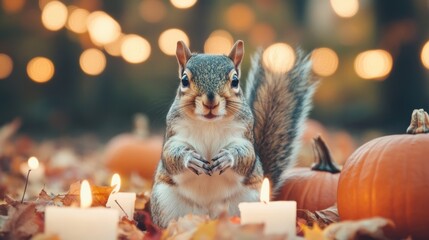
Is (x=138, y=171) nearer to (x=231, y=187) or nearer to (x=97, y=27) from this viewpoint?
(x=231, y=187)

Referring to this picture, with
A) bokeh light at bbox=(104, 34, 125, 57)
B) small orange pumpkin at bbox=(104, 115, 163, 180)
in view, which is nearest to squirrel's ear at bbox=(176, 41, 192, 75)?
small orange pumpkin at bbox=(104, 115, 163, 180)

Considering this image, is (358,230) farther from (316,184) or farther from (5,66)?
(5,66)

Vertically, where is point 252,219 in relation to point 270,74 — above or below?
below

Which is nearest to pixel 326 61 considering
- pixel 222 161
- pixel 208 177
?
pixel 208 177

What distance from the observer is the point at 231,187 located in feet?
8.71

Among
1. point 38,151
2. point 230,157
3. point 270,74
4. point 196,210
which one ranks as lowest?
point 38,151

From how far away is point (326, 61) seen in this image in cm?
1083

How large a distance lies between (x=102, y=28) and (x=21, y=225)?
7.70m

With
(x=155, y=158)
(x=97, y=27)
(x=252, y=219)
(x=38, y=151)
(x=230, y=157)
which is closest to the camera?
(x=252, y=219)

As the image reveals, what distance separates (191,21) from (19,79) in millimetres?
2605

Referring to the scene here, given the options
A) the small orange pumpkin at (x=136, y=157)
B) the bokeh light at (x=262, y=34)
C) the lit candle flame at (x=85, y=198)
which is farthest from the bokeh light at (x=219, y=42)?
the lit candle flame at (x=85, y=198)

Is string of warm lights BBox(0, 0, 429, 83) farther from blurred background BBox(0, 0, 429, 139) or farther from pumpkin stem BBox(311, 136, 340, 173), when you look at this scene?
pumpkin stem BBox(311, 136, 340, 173)

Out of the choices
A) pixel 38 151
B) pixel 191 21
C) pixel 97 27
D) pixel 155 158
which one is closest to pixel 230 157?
pixel 155 158

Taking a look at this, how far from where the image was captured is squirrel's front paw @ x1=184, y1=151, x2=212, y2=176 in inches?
98.4
